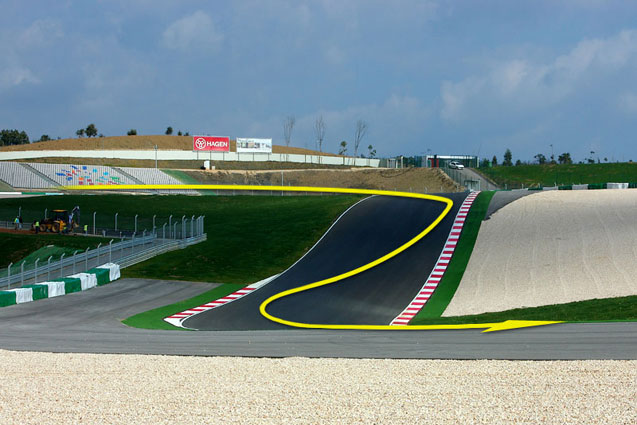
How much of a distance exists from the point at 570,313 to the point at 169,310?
48.1 ft

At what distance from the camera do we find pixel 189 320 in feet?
77.5

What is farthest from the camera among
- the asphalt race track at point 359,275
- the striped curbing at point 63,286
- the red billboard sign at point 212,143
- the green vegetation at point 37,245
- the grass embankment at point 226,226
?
the red billboard sign at point 212,143

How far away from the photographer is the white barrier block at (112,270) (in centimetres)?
3191

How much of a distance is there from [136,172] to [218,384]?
89.9 metres

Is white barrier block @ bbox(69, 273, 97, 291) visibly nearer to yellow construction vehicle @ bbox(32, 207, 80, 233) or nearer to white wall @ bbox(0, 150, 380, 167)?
yellow construction vehicle @ bbox(32, 207, 80, 233)

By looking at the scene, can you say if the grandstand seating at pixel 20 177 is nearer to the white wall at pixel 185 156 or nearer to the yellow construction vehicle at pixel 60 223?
the white wall at pixel 185 156

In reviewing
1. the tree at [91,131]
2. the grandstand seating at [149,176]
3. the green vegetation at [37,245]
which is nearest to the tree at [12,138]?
the tree at [91,131]

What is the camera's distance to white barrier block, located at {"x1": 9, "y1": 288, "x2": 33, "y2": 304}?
26.5 m

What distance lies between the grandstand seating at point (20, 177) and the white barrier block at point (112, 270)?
194 ft

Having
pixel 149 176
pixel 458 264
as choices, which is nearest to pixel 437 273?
pixel 458 264

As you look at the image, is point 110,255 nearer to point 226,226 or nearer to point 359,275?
point 359,275

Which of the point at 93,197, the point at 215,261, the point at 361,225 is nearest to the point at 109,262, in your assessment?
the point at 215,261

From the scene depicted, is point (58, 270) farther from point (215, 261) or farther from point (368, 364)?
point (368, 364)

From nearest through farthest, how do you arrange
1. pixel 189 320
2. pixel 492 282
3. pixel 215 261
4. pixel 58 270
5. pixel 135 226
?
pixel 189 320, pixel 492 282, pixel 58 270, pixel 215 261, pixel 135 226
